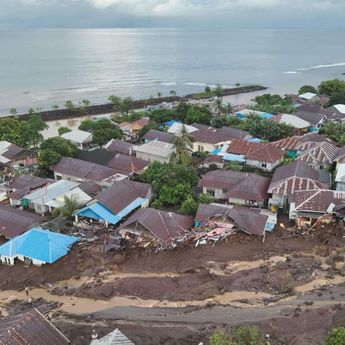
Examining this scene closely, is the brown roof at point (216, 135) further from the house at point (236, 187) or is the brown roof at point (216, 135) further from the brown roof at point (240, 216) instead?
the brown roof at point (240, 216)

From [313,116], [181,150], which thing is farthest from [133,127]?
[313,116]

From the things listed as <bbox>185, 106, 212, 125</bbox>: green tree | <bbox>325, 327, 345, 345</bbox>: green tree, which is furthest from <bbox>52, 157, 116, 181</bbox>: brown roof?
<bbox>325, 327, 345, 345</bbox>: green tree

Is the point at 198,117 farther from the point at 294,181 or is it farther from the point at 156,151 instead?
the point at 294,181

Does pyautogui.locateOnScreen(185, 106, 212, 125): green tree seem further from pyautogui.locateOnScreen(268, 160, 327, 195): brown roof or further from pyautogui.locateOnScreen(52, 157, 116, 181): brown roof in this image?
pyautogui.locateOnScreen(268, 160, 327, 195): brown roof

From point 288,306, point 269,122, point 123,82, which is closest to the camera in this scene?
point 288,306

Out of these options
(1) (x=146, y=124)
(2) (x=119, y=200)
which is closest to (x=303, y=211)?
(2) (x=119, y=200)

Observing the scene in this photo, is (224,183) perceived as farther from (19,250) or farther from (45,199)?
(19,250)
